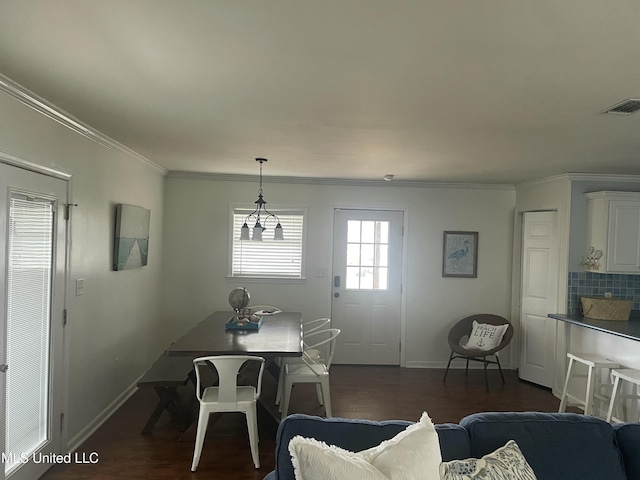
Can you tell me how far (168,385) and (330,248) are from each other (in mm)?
2730

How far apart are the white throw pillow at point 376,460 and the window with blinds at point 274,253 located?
4016mm

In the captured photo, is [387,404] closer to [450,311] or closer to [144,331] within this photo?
[450,311]

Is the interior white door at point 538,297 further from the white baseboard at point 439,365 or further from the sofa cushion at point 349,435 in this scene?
the sofa cushion at point 349,435

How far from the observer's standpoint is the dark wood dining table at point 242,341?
305cm

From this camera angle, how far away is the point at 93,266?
3332 millimetres

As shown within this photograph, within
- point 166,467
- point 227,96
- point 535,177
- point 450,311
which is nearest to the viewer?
point 227,96

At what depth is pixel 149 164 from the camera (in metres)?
4.55

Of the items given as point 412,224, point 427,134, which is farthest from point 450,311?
point 427,134

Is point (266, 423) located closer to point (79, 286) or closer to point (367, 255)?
point (79, 286)

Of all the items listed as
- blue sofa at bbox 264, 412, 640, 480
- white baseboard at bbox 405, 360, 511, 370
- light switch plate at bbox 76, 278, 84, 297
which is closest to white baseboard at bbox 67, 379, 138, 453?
light switch plate at bbox 76, 278, 84, 297

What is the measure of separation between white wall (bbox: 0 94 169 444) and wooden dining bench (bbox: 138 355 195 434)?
1.38ft

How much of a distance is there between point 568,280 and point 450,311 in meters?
1.44

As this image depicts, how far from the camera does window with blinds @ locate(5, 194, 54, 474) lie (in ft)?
7.72

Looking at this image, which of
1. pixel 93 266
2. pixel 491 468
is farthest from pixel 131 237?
pixel 491 468
